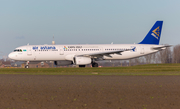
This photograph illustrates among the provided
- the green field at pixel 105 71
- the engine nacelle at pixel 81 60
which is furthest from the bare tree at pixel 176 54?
the green field at pixel 105 71

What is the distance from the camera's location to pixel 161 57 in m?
114

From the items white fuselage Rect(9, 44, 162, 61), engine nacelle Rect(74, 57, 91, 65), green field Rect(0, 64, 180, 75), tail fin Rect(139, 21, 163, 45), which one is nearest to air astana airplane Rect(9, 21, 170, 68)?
white fuselage Rect(9, 44, 162, 61)

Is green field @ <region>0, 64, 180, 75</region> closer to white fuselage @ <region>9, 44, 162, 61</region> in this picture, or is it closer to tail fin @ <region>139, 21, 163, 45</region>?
white fuselage @ <region>9, 44, 162, 61</region>

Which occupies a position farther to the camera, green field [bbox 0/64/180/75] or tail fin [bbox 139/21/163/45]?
tail fin [bbox 139/21/163/45]

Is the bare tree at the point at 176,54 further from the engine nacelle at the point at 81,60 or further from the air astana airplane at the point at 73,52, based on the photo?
the engine nacelle at the point at 81,60

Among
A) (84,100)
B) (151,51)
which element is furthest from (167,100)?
(151,51)

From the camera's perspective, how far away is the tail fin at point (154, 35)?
146 ft

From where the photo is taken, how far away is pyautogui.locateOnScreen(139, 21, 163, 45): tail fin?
44531 mm

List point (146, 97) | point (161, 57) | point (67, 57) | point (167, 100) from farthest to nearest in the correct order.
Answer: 1. point (161, 57)
2. point (67, 57)
3. point (146, 97)
4. point (167, 100)

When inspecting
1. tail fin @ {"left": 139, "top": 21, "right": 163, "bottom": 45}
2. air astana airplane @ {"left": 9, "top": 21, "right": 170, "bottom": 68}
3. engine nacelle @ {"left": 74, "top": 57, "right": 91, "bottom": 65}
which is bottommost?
engine nacelle @ {"left": 74, "top": 57, "right": 91, "bottom": 65}

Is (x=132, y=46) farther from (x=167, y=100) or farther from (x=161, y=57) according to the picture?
(x=161, y=57)

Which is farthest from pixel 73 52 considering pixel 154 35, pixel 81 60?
pixel 154 35

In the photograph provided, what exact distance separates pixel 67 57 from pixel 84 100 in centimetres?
3176

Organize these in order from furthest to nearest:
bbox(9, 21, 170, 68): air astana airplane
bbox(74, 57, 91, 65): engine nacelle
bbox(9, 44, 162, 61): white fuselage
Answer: bbox(9, 44, 162, 61): white fuselage
bbox(9, 21, 170, 68): air astana airplane
bbox(74, 57, 91, 65): engine nacelle
